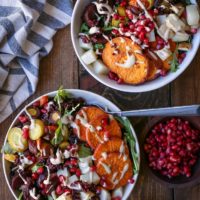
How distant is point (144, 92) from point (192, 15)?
35cm

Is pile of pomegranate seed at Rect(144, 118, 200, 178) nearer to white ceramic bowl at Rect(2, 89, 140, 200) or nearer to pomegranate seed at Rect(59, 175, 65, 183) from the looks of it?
white ceramic bowl at Rect(2, 89, 140, 200)

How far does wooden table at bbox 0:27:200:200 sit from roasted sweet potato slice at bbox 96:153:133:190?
0.10 m

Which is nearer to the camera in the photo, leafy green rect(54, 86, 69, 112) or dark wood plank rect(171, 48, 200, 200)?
leafy green rect(54, 86, 69, 112)

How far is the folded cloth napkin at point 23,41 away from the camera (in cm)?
178

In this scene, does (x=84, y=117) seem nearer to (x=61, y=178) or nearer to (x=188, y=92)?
(x=61, y=178)

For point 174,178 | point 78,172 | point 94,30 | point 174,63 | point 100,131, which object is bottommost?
point 174,178

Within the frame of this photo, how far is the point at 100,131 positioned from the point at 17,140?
A: 0.97ft

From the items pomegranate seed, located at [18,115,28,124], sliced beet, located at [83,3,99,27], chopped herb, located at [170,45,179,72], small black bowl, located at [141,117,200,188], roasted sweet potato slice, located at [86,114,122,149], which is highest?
sliced beet, located at [83,3,99,27]

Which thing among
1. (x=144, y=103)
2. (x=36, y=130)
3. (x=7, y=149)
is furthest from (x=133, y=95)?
(x=7, y=149)

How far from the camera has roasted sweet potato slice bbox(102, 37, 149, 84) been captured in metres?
1.64

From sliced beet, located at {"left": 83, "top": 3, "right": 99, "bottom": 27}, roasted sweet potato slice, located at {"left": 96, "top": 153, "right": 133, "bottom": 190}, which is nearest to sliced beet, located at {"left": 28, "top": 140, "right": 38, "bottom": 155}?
roasted sweet potato slice, located at {"left": 96, "top": 153, "right": 133, "bottom": 190}

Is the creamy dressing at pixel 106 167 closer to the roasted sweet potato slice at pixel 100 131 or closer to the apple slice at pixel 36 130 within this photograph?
the roasted sweet potato slice at pixel 100 131

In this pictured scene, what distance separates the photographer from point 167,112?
1599 millimetres

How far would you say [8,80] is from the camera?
5.97 ft
